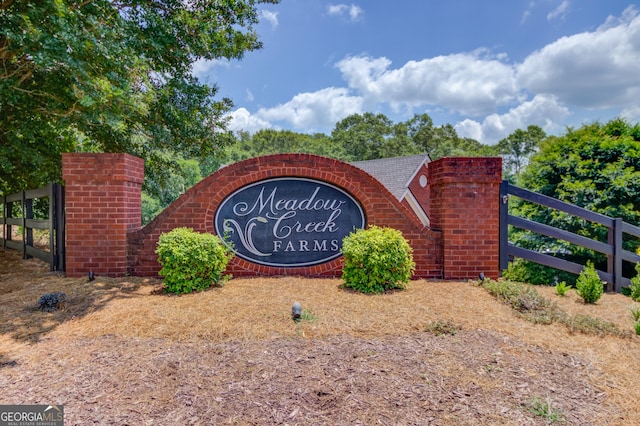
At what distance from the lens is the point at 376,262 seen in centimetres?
504

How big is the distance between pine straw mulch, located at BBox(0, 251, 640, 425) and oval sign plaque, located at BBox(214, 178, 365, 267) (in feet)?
4.50

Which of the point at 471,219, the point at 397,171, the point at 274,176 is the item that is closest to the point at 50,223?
the point at 274,176

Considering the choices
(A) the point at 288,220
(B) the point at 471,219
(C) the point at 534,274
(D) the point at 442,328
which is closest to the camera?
(D) the point at 442,328

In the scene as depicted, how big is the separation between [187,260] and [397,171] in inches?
616

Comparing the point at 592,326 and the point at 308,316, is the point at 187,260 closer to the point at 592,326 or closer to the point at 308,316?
the point at 308,316

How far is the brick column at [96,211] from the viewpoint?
5742 mm

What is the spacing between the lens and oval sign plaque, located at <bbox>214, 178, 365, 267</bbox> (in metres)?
6.05

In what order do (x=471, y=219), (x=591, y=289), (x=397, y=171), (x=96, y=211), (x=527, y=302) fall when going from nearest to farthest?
1. (x=527, y=302)
2. (x=591, y=289)
3. (x=96, y=211)
4. (x=471, y=219)
5. (x=397, y=171)

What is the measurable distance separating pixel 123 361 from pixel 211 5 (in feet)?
25.2

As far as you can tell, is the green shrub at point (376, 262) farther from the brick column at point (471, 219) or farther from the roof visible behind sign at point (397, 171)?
the roof visible behind sign at point (397, 171)

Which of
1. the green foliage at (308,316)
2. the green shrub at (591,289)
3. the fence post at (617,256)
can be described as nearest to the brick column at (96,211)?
the green foliage at (308,316)

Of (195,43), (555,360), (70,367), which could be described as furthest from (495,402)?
(195,43)

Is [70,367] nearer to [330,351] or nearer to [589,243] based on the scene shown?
[330,351]

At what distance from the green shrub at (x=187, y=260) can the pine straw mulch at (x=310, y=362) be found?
26 cm
